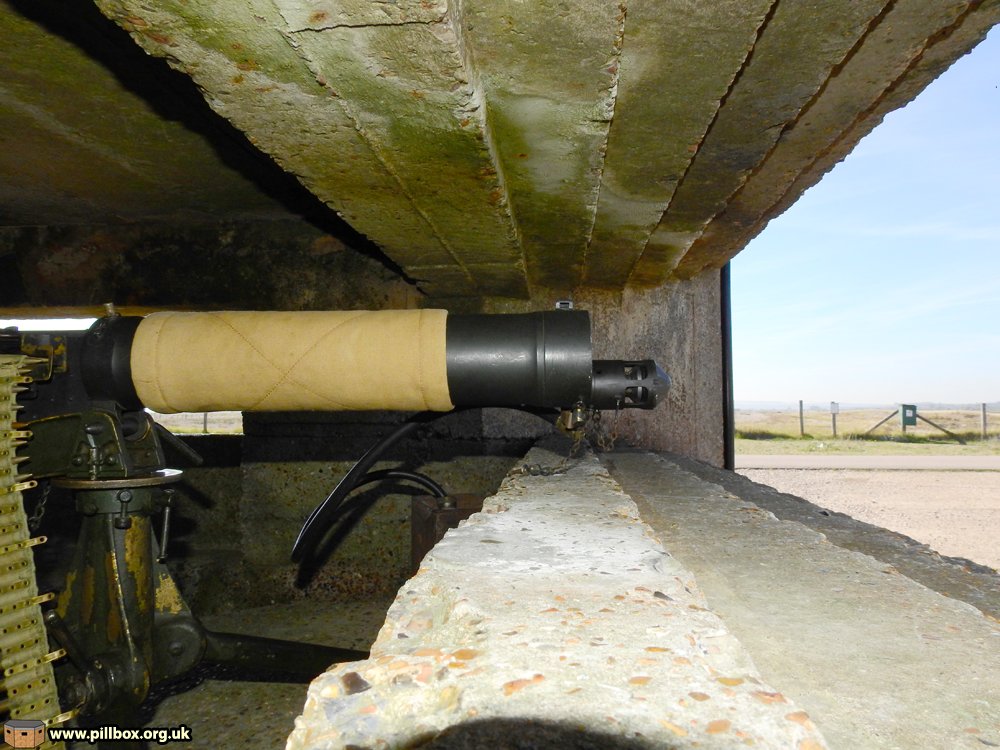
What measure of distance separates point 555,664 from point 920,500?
8384 mm

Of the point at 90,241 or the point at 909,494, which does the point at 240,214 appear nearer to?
the point at 90,241

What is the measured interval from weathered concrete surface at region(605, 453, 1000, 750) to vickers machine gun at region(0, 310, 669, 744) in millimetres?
423

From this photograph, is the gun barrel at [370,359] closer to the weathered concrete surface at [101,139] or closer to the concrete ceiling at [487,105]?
the concrete ceiling at [487,105]

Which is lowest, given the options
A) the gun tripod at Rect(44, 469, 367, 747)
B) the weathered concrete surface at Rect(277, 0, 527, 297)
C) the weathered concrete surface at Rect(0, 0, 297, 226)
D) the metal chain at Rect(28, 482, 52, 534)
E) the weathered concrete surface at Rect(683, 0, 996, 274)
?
the gun tripod at Rect(44, 469, 367, 747)

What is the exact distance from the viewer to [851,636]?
33.7 inches

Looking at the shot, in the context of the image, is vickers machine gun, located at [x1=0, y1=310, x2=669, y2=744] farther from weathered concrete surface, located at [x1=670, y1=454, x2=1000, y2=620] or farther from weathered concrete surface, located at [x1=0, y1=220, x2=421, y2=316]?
weathered concrete surface, located at [x1=0, y1=220, x2=421, y2=316]

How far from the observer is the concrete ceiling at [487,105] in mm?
1139

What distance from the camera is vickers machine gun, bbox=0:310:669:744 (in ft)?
3.89

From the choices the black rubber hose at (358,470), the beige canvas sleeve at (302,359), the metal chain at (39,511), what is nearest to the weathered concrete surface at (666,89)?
the beige canvas sleeve at (302,359)

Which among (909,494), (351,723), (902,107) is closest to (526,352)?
(351,723)

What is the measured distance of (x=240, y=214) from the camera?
3.38 m

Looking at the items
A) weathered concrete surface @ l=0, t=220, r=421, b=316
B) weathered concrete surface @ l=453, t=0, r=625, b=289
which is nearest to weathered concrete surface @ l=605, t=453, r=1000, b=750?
weathered concrete surface @ l=453, t=0, r=625, b=289

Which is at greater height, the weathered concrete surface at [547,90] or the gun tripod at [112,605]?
the weathered concrete surface at [547,90]

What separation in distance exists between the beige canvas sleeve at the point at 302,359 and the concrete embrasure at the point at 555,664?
351 mm
